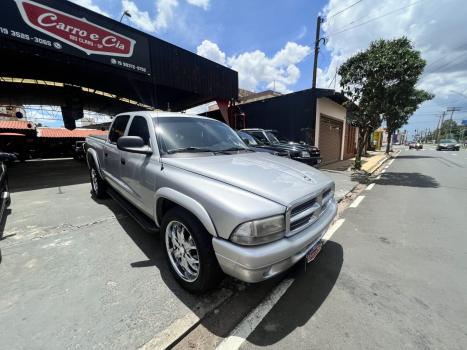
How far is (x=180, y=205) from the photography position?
225cm

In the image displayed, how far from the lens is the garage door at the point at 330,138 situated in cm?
1398

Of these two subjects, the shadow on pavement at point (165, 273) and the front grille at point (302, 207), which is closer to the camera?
the front grille at point (302, 207)

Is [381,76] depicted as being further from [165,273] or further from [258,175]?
[165,273]

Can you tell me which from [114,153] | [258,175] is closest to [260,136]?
[114,153]

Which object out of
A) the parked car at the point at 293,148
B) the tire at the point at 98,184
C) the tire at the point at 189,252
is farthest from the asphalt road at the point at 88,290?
the parked car at the point at 293,148

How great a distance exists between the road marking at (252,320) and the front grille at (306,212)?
0.81 meters

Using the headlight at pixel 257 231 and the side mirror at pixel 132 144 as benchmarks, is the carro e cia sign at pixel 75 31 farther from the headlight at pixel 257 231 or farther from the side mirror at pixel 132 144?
the headlight at pixel 257 231

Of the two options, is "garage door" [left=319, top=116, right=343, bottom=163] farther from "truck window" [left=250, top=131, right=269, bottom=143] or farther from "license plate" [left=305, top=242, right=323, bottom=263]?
"license plate" [left=305, top=242, right=323, bottom=263]

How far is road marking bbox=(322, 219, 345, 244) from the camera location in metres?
3.75

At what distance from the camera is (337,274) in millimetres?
2775

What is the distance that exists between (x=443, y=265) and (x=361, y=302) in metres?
1.61

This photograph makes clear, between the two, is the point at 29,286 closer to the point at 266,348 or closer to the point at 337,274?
the point at 266,348

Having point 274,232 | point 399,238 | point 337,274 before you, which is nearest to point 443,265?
point 399,238

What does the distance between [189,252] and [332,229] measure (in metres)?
2.88
